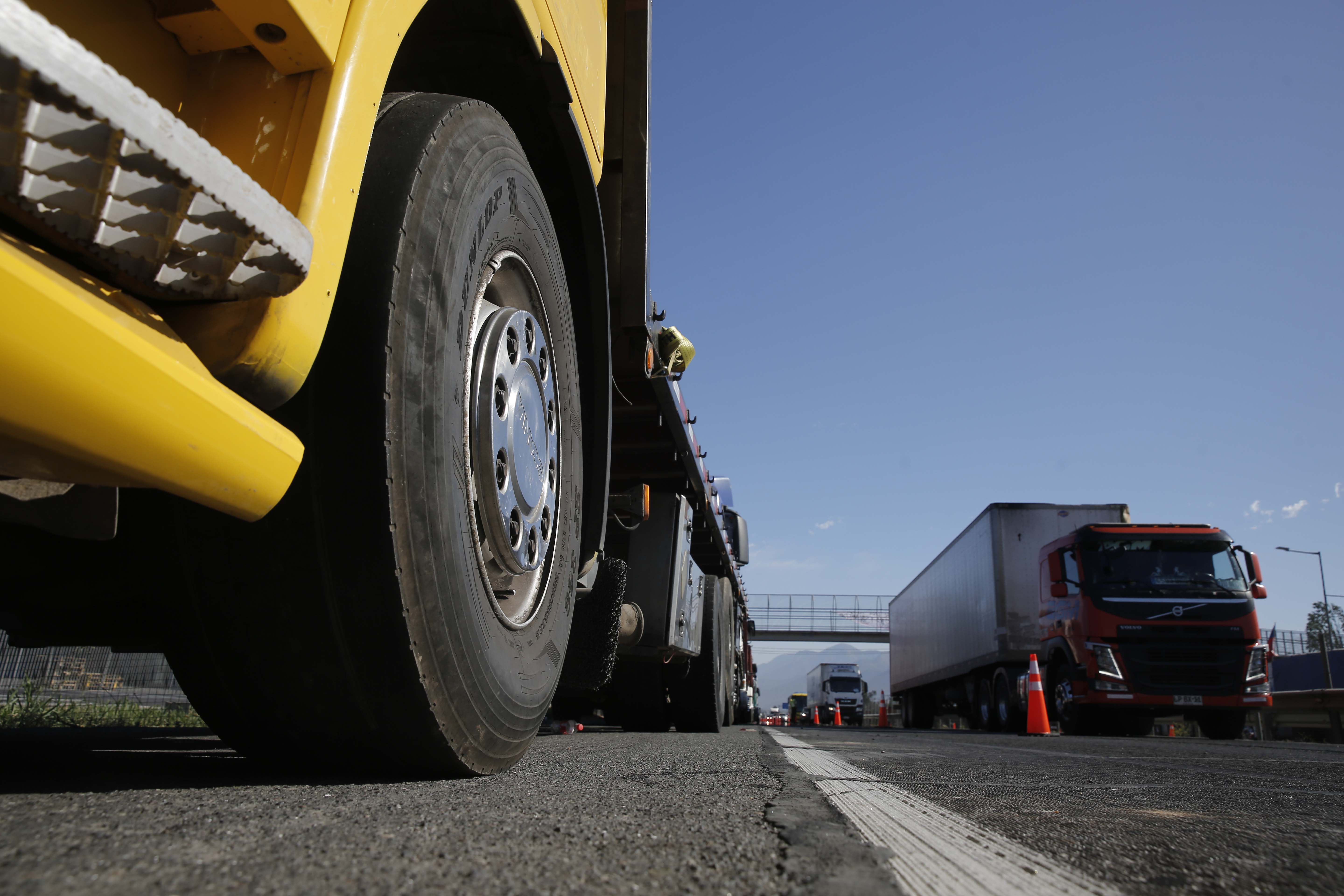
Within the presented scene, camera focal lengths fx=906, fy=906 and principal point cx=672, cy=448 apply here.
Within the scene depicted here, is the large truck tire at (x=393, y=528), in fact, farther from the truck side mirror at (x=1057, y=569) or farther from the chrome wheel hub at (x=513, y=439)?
the truck side mirror at (x=1057, y=569)

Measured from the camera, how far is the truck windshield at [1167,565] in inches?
435

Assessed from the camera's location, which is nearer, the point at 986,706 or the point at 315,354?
the point at 315,354

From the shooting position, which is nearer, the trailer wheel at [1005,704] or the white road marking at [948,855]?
the white road marking at [948,855]

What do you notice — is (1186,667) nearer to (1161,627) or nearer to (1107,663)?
(1161,627)

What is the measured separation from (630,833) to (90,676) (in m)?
8.30

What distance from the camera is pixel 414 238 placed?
1.64 metres

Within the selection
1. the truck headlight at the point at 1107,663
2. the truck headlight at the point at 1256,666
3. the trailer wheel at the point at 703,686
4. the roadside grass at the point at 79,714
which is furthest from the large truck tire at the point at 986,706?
the roadside grass at the point at 79,714

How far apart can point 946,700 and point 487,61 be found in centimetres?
2071

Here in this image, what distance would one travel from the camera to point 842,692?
42.1 m

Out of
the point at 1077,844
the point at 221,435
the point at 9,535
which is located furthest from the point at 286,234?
the point at 1077,844

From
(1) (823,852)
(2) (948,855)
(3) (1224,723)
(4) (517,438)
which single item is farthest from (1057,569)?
(1) (823,852)

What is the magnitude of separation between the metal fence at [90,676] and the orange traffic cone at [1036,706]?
952 centimetres

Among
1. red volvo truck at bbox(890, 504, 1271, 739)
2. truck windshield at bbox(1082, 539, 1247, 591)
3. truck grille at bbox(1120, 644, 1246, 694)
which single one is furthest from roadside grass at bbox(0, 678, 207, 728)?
truck windshield at bbox(1082, 539, 1247, 591)

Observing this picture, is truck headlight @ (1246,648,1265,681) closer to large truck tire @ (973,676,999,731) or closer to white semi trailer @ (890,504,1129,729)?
white semi trailer @ (890,504,1129,729)
